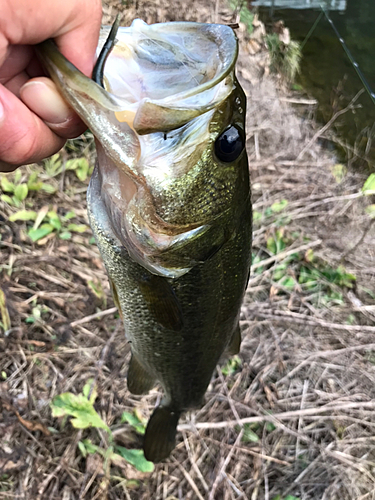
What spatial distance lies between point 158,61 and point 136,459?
2.07m

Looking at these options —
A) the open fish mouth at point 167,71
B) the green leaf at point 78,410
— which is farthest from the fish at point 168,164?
the green leaf at point 78,410

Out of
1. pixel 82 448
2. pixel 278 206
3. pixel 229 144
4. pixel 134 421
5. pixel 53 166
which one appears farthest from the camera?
pixel 278 206

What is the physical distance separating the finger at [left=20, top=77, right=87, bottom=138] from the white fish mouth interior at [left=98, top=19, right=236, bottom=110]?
0.12 metres

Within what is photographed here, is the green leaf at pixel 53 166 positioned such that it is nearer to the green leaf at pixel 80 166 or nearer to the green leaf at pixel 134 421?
the green leaf at pixel 80 166

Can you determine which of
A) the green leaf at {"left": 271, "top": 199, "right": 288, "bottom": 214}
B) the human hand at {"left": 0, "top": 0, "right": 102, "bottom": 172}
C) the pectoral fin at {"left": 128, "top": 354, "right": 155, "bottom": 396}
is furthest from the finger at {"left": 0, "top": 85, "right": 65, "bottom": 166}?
the green leaf at {"left": 271, "top": 199, "right": 288, "bottom": 214}

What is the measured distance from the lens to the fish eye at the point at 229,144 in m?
0.96

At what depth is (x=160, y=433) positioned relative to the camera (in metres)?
1.79

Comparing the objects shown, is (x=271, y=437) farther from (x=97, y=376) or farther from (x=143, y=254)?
(x=143, y=254)

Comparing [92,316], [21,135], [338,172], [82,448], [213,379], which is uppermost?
[21,135]

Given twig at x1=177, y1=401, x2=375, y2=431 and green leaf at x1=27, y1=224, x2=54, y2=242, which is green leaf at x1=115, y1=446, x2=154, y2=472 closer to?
twig at x1=177, y1=401, x2=375, y2=431

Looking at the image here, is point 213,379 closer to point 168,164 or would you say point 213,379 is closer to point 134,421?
point 134,421

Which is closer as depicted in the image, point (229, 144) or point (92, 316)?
point (229, 144)

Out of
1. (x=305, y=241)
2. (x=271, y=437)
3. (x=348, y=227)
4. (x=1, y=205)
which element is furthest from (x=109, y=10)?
(x=271, y=437)

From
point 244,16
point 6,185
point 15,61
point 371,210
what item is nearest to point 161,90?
point 15,61
